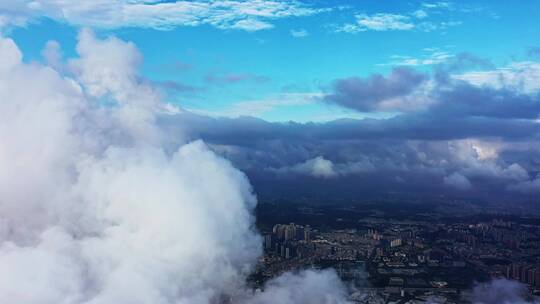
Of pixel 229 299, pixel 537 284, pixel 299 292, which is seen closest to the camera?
pixel 229 299

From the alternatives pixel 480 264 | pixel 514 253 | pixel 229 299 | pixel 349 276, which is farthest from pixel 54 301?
pixel 514 253

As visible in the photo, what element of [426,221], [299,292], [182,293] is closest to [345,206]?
[426,221]

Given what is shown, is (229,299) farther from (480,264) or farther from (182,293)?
(480,264)

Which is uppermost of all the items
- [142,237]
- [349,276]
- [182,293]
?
[142,237]

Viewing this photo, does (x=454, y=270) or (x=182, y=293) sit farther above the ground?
(x=182, y=293)

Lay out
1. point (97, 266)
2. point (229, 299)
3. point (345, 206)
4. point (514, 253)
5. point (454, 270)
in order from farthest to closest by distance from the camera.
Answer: point (345, 206), point (514, 253), point (454, 270), point (229, 299), point (97, 266)

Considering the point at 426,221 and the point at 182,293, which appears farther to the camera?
the point at 426,221

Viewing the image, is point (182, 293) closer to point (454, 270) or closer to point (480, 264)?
point (454, 270)
